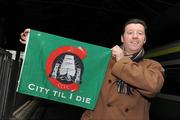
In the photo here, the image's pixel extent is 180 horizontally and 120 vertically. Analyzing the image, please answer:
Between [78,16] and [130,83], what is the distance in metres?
13.4

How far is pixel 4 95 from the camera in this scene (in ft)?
14.1

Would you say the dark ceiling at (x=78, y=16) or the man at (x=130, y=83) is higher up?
the dark ceiling at (x=78, y=16)

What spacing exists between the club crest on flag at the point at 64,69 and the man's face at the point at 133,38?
46 centimetres

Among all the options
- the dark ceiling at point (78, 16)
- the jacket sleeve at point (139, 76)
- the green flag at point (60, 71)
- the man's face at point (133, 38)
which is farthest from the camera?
the dark ceiling at point (78, 16)

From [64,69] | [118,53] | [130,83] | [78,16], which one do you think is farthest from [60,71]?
[78,16]

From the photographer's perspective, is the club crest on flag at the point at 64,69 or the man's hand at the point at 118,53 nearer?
the man's hand at the point at 118,53

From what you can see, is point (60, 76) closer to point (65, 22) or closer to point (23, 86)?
point (23, 86)

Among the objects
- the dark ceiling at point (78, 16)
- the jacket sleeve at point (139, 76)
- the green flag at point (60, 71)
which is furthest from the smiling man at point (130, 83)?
the dark ceiling at point (78, 16)

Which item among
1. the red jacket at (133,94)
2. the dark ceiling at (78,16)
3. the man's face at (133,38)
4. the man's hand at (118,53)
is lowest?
the red jacket at (133,94)

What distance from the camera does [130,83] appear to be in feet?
10.9

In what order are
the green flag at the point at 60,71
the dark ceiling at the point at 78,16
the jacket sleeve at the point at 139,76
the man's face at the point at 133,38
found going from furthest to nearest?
the dark ceiling at the point at 78,16
the green flag at the point at 60,71
the man's face at the point at 133,38
the jacket sleeve at the point at 139,76

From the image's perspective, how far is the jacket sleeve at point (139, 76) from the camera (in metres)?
3.29

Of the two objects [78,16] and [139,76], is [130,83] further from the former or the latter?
[78,16]

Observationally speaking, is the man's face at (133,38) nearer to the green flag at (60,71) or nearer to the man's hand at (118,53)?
the man's hand at (118,53)
